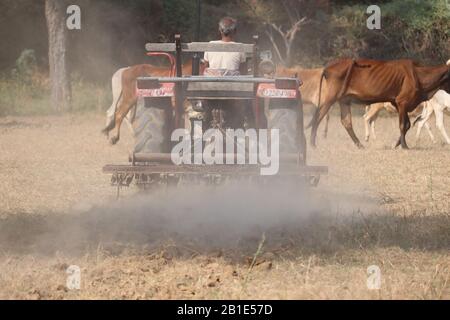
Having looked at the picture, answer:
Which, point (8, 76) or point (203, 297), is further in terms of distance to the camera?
point (8, 76)

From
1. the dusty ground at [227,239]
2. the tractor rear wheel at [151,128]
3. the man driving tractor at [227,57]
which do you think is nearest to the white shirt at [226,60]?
the man driving tractor at [227,57]

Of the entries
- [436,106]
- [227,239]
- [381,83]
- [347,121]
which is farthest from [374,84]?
[227,239]

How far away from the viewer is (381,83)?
59.9 feet

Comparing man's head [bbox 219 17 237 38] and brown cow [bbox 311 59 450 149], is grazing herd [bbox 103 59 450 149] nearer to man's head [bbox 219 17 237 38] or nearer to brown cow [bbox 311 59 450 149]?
brown cow [bbox 311 59 450 149]

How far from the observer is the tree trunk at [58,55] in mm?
28344

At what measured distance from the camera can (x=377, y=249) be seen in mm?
7617

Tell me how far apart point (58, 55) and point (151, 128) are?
19.7 metres

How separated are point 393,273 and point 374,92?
459 inches

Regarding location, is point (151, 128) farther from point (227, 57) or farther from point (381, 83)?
point (381, 83)

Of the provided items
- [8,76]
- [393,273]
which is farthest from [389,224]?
[8,76]

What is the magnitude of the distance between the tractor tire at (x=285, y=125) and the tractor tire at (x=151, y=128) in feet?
3.47

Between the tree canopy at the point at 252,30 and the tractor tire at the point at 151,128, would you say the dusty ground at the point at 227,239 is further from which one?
the tree canopy at the point at 252,30

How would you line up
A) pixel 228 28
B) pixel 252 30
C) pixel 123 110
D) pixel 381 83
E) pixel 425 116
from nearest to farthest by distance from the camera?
pixel 228 28, pixel 123 110, pixel 381 83, pixel 425 116, pixel 252 30
